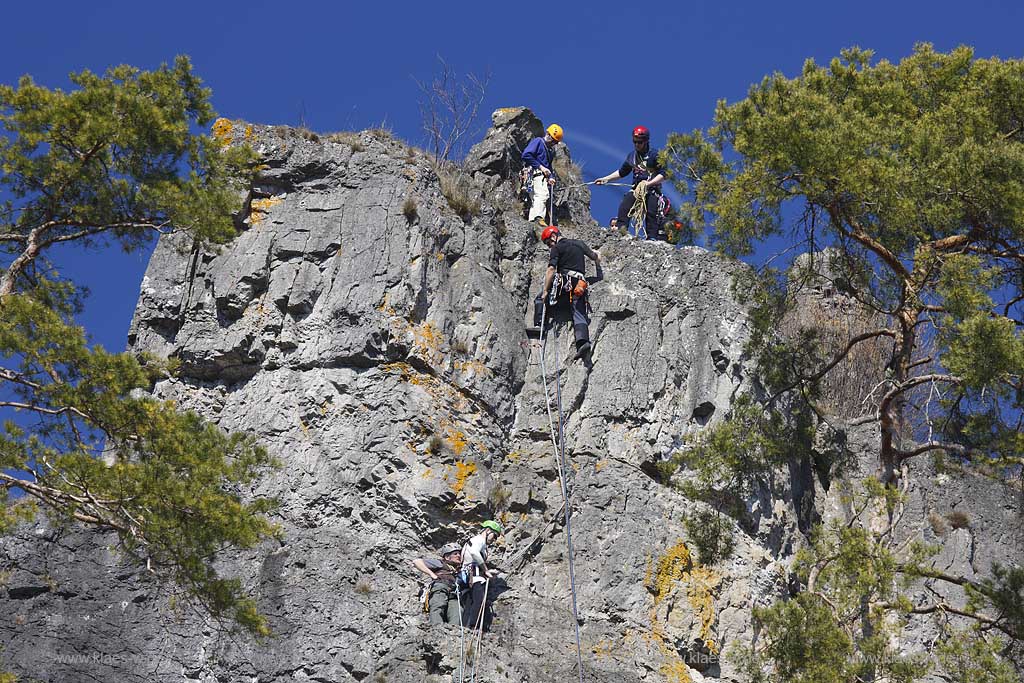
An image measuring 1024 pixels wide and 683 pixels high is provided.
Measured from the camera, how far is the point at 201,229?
13.7m

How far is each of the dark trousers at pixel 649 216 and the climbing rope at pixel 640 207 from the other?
57 mm

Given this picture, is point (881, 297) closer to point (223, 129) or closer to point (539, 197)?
point (539, 197)

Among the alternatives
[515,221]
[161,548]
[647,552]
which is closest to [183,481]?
[161,548]

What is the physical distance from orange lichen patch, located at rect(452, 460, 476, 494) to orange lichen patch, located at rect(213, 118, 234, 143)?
6194mm

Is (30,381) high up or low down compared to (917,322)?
down

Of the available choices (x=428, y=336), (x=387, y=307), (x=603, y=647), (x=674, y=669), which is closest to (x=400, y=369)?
(x=428, y=336)

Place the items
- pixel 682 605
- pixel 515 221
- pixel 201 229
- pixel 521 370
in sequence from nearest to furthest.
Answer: pixel 201 229
pixel 682 605
pixel 521 370
pixel 515 221

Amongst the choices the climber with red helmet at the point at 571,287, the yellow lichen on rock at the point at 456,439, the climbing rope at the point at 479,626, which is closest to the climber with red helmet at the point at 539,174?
the climber with red helmet at the point at 571,287

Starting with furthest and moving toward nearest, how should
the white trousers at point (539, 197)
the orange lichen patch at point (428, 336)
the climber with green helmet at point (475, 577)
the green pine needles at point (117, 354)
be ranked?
1. the white trousers at point (539, 197)
2. the orange lichen patch at point (428, 336)
3. the climber with green helmet at point (475, 577)
4. the green pine needles at point (117, 354)

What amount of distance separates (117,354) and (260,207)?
255 inches

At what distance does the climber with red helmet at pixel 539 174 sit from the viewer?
66.6ft

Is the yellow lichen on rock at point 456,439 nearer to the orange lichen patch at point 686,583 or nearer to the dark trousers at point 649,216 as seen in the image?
the orange lichen patch at point 686,583

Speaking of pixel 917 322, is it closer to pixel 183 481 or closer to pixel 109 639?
pixel 183 481

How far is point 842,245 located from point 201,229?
701 cm
